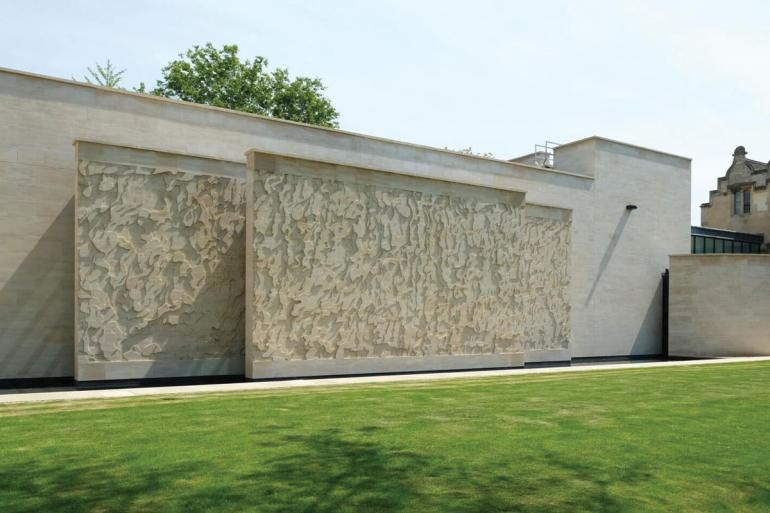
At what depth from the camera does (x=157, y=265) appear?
13.6 metres

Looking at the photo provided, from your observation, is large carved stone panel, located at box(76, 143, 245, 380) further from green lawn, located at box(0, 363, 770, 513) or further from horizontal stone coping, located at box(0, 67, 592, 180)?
green lawn, located at box(0, 363, 770, 513)

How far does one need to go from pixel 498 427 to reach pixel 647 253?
2009 cm

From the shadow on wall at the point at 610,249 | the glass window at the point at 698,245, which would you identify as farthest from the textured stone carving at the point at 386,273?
the glass window at the point at 698,245

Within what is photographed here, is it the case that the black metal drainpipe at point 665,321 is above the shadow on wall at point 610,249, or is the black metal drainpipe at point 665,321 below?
below

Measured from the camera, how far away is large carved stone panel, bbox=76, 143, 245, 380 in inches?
507

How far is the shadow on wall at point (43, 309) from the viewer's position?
1321cm

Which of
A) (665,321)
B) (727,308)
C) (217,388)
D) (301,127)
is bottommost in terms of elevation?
(217,388)

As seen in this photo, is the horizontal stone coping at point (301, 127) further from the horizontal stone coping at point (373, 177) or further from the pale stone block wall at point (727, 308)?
the pale stone block wall at point (727, 308)

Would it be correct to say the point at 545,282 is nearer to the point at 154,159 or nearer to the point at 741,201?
the point at 154,159

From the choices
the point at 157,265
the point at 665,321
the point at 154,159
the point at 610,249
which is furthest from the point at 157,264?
the point at 665,321

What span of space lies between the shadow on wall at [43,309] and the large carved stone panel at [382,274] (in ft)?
13.2

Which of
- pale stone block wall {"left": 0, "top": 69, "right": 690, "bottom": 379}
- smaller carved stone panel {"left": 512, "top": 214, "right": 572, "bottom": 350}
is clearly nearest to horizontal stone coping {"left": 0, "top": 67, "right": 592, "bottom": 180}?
pale stone block wall {"left": 0, "top": 69, "right": 690, "bottom": 379}

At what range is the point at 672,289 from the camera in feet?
82.5

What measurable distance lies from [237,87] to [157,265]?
25.9m
